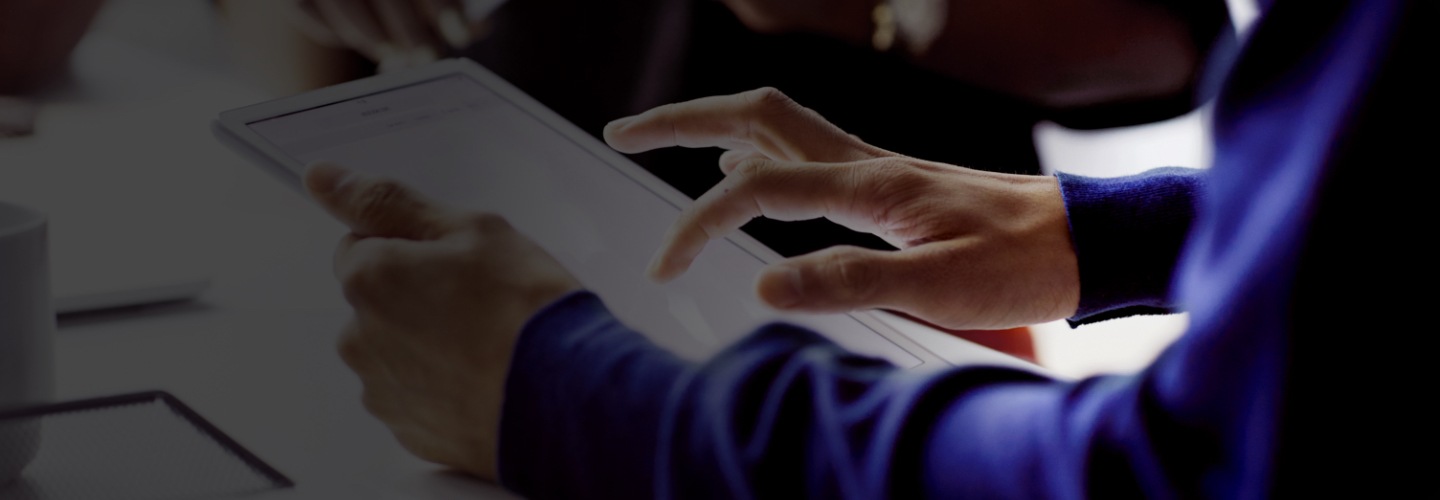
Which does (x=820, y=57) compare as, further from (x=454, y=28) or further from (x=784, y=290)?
(x=784, y=290)

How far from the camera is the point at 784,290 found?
1.15 ft

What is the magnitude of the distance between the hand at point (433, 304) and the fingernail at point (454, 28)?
0.46 feet

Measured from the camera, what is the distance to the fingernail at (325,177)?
1.32 feet

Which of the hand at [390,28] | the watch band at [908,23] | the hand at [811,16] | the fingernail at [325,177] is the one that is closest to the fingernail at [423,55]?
the hand at [390,28]

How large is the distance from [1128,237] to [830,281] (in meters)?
0.23

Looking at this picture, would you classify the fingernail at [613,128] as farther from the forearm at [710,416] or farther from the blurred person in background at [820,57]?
the forearm at [710,416]

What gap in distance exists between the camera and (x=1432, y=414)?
0.25 meters

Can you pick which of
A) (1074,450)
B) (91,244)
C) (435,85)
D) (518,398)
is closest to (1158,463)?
(1074,450)

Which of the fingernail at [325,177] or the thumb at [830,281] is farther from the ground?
the fingernail at [325,177]

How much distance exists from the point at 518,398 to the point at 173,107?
0.83 ft

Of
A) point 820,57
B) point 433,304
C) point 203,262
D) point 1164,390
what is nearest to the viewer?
point 1164,390

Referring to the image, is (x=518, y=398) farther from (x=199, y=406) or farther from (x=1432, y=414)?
(x=1432, y=414)

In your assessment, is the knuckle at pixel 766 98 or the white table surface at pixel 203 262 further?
the knuckle at pixel 766 98

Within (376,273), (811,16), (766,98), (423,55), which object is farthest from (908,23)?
(376,273)
